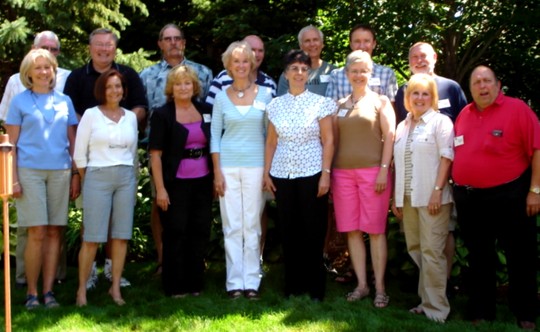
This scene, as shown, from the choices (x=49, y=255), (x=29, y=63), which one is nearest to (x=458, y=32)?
(x=29, y=63)

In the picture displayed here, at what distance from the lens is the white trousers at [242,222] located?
17.7 ft

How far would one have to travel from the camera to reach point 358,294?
5.37m

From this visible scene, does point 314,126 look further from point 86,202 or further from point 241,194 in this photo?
point 86,202

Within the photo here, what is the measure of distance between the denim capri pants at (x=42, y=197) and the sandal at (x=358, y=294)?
2.33 metres

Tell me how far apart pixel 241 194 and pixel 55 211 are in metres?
1.45

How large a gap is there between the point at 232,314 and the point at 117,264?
41.6 inches

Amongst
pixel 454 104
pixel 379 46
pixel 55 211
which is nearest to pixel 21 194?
Answer: pixel 55 211

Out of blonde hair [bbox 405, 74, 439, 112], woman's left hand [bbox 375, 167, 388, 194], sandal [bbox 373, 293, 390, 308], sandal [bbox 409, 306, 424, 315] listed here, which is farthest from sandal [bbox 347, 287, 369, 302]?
blonde hair [bbox 405, 74, 439, 112]

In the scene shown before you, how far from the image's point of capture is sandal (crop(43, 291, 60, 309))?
207 inches

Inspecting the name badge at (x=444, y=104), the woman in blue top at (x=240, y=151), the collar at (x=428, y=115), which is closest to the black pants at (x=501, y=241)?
the collar at (x=428, y=115)

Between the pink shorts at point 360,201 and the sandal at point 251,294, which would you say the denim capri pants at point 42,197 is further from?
the pink shorts at point 360,201

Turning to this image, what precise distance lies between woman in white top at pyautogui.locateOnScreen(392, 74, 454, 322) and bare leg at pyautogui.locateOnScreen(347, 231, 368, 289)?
1.60 feet

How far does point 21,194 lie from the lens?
16.7 ft

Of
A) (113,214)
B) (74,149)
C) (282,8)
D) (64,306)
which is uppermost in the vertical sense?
(282,8)
